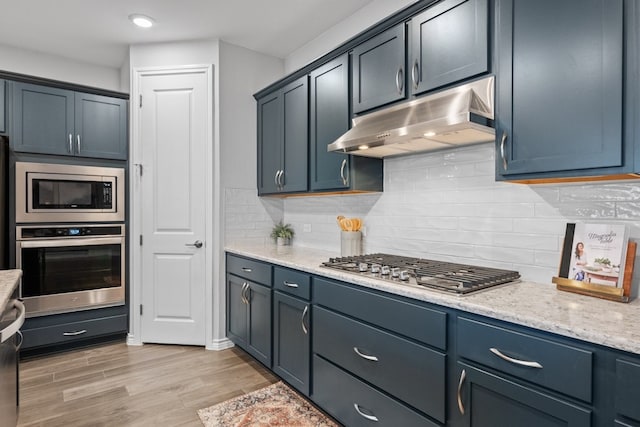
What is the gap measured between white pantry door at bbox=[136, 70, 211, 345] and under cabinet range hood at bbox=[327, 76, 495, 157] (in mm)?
1619

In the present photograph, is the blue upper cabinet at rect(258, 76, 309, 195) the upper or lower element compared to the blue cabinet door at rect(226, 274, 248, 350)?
upper

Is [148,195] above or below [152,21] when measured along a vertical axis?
below

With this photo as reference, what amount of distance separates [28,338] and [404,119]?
3478mm

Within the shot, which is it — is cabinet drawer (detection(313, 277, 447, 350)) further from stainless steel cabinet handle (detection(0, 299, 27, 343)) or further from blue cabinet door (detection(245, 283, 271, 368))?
stainless steel cabinet handle (detection(0, 299, 27, 343))

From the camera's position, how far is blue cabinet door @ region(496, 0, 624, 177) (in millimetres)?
1307

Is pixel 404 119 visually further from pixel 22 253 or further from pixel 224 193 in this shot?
pixel 22 253

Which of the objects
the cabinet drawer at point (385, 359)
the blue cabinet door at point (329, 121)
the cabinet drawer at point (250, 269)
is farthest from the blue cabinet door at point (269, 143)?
the cabinet drawer at point (385, 359)

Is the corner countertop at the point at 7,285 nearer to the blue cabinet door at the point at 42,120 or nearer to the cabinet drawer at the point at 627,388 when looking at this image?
the blue cabinet door at the point at 42,120

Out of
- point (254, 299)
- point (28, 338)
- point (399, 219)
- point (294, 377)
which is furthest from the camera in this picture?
point (28, 338)

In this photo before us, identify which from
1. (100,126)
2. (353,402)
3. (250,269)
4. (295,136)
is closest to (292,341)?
(353,402)

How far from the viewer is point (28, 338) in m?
3.04

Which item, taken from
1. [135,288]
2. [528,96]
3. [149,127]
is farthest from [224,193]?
[528,96]

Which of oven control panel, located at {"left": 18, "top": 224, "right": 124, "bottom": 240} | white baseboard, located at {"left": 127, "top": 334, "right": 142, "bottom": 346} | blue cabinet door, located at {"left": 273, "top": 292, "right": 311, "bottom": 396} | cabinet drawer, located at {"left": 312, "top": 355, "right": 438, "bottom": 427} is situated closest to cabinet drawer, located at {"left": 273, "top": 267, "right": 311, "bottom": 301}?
blue cabinet door, located at {"left": 273, "top": 292, "right": 311, "bottom": 396}

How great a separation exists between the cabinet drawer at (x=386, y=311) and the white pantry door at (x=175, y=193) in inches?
66.1
